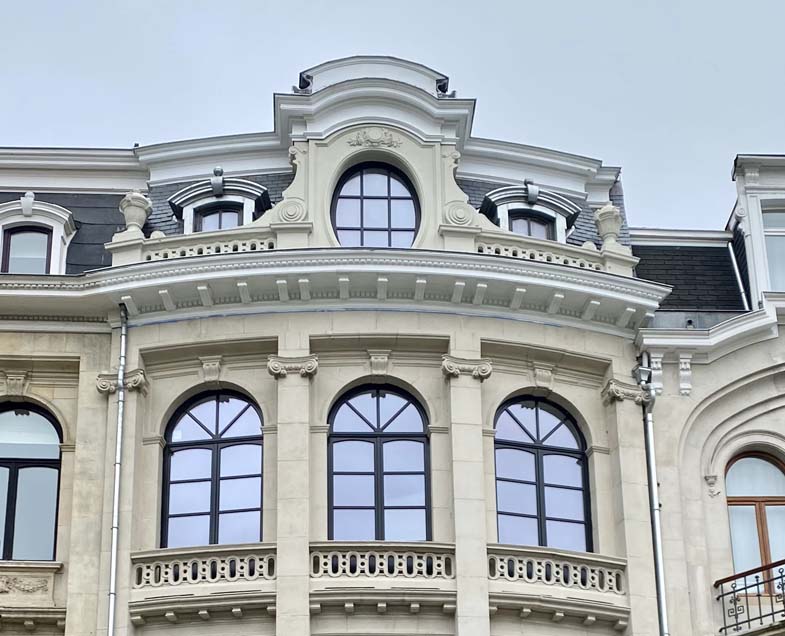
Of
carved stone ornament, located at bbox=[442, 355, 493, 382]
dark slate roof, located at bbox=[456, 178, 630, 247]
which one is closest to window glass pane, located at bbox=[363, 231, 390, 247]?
dark slate roof, located at bbox=[456, 178, 630, 247]

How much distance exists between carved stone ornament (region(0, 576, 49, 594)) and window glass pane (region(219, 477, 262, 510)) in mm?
3056

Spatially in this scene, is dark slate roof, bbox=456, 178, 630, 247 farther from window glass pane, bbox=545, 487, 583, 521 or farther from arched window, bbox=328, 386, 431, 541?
window glass pane, bbox=545, 487, 583, 521

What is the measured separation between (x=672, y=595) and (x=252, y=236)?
9084mm

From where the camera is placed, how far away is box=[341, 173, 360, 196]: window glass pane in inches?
1197

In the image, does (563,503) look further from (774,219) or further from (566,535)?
(774,219)

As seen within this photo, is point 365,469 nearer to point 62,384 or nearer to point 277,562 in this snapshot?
point 277,562

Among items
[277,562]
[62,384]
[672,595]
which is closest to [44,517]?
[62,384]

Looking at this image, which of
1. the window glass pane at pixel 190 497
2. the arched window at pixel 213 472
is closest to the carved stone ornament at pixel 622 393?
the arched window at pixel 213 472

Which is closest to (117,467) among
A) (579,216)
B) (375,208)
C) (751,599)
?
(375,208)

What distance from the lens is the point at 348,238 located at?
98.5 feet

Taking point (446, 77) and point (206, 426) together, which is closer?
point (206, 426)

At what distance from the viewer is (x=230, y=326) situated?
28.5 meters

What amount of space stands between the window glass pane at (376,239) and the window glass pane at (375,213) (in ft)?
0.54

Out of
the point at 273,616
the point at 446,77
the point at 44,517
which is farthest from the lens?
the point at 446,77
